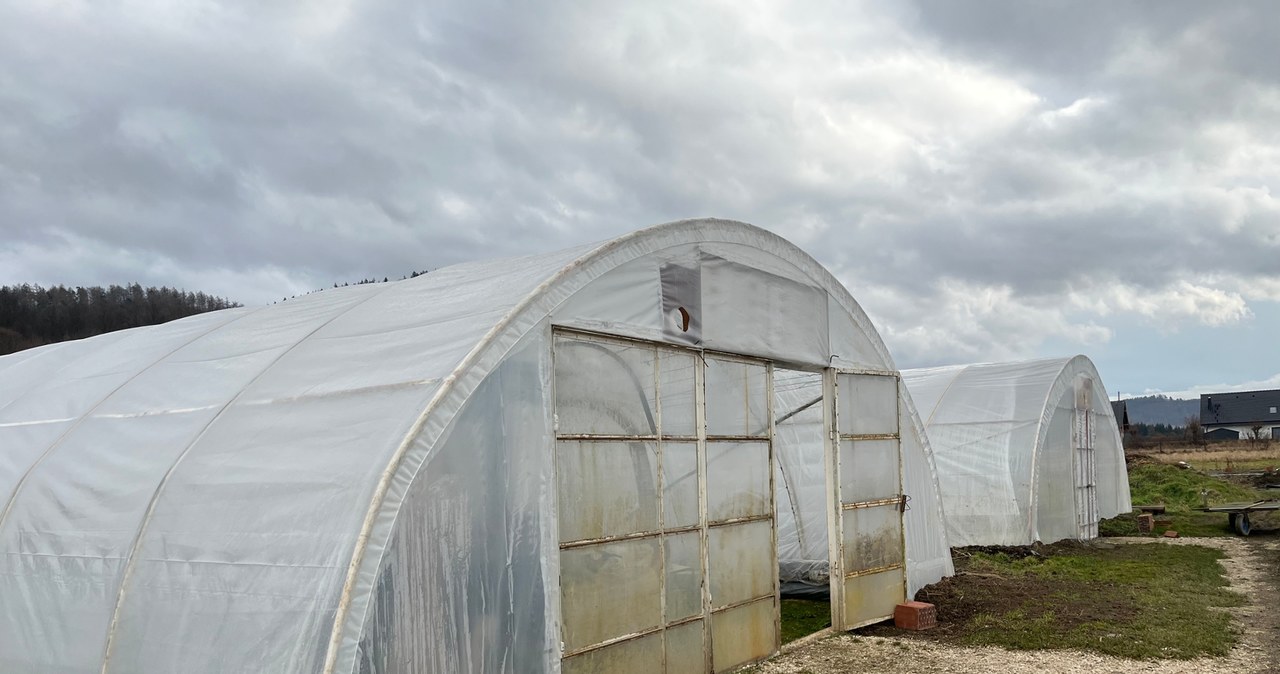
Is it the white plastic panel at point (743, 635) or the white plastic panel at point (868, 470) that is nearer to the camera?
the white plastic panel at point (743, 635)

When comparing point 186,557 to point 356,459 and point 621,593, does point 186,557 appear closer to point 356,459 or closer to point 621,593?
point 356,459

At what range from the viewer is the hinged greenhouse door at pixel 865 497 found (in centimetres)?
965

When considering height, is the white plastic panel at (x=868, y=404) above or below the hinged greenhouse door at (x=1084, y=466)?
above

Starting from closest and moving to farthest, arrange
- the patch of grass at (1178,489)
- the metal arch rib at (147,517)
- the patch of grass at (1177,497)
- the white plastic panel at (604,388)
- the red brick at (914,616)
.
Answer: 1. the metal arch rib at (147,517)
2. the white plastic panel at (604,388)
3. the red brick at (914,616)
4. the patch of grass at (1177,497)
5. the patch of grass at (1178,489)

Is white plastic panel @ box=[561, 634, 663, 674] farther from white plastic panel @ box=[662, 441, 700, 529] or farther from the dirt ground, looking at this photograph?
the dirt ground

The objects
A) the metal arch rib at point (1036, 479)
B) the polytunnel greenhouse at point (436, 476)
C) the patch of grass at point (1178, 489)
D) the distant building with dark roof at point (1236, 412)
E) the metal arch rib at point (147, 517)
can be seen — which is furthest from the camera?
the distant building with dark roof at point (1236, 412)

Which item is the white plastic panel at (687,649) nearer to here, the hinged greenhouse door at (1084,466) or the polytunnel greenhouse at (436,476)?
the polytunnel greenhouse at (436,476)

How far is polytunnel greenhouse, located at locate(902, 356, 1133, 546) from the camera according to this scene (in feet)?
50.8

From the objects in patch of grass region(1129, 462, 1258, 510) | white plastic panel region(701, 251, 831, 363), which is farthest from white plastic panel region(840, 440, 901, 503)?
patch of grass region(1129, 462, 1258, 510)

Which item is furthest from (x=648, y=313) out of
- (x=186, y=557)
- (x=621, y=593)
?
(x=186, y=557)

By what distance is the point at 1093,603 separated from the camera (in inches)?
418

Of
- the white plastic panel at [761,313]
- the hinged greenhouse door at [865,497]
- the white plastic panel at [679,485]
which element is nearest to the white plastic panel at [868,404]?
the hinged greenhouse door at [865,497]

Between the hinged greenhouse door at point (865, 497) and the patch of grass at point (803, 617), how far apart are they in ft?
1.85

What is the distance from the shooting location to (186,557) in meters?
5.79
